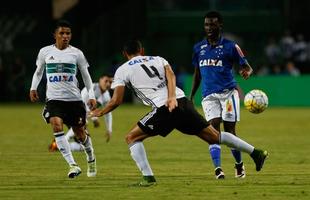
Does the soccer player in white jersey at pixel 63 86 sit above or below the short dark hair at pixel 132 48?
below

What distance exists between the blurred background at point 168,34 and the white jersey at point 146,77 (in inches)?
1188

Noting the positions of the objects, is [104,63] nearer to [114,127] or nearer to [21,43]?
A: [21,43]

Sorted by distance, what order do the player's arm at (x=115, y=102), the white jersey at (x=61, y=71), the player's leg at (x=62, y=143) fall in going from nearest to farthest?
the player's arm at (x=115, y=102), the player's leg at (x=62, y=143), the white jersey at (x=61, y=71)

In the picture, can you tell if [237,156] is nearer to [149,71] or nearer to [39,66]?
[149,71]

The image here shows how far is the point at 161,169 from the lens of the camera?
1780 cm

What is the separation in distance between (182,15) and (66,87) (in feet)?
106

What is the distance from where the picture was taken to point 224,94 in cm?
1608

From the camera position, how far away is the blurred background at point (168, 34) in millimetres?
45688

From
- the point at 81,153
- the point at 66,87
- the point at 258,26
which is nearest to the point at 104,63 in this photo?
the point at 258,26

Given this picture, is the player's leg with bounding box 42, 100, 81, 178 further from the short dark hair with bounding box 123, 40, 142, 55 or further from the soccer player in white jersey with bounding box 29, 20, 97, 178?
the short dark hair with bounding box 123, 40, 142, 55

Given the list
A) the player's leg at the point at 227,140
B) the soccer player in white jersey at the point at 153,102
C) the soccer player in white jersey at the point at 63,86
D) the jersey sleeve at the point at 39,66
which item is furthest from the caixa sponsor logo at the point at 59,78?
the player's leg at the point at 227,140

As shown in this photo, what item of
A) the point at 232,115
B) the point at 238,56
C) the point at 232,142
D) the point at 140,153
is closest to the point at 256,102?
the point at 232,115

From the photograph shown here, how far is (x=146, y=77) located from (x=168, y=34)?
112 ft

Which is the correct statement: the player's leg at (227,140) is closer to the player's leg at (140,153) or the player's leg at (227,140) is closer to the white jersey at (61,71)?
the player's leg at (140,153)
